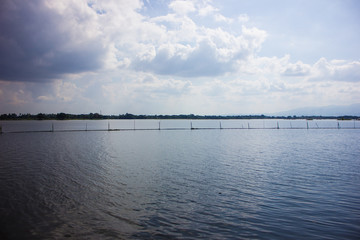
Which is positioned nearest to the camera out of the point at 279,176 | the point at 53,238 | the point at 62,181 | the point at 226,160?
the point at 53,238

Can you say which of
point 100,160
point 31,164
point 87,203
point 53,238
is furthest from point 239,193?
point 31,164

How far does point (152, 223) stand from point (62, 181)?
8465 mm

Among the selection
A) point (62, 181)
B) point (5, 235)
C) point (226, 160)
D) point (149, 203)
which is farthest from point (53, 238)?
point (226, 160)

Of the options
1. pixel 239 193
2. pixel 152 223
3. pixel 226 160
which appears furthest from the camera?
pixel 226 160

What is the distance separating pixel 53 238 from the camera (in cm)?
763

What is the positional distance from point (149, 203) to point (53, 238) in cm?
410

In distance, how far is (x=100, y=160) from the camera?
2159 cm

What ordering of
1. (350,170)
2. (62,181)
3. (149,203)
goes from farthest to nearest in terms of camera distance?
(350,170) < (62,181) < (149,203)

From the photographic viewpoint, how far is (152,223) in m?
8.62

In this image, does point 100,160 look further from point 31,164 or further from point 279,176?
point 279,176

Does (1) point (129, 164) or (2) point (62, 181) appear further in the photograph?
(1) point (129, 164)

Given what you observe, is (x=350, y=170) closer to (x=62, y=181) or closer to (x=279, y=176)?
(x=279, y=176)

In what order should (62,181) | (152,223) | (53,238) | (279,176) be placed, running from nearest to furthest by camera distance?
(53,238), (152,223), (62,181), (279,176)

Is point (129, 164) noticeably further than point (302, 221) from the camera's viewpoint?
Yes
